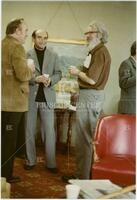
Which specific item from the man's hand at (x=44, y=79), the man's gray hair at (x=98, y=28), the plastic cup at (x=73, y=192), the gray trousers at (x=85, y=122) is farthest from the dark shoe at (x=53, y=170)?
the man's gray hair at (x=98, y=28)

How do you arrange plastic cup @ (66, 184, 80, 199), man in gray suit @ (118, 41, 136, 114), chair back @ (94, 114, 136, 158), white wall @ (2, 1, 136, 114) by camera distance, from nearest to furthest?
plastic cup @ (66, 184, 80, 199) → white wall @ (2, 1, 136, 114) → man in gray suit @ (118, 41, 136, 114) → chair back @ (94, 114, 136, 158)

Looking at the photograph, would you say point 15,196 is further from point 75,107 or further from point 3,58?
point 3,58

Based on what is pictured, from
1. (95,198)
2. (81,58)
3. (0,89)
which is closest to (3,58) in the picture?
(0,89)

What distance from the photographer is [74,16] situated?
1.67 metres

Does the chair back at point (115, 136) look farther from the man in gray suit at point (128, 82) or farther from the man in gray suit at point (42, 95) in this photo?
the man in gray suit at point (42, 95)

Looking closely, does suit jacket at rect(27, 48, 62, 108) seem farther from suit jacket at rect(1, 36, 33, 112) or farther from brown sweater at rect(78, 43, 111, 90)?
brown sweater at rect(78, 43, 111, 90)

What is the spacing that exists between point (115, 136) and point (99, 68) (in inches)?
15.9

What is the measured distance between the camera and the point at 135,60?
5.66 ft

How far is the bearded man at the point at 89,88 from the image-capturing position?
5.73 ft

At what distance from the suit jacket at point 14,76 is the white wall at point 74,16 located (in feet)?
0.19

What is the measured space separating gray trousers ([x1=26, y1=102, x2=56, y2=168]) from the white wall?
319 mm

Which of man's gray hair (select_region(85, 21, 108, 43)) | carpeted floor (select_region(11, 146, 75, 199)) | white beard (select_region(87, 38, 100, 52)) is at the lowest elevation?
carpeted floor (select_region(11, 146, 75, 199))

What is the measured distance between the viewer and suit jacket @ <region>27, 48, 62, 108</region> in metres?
1.70

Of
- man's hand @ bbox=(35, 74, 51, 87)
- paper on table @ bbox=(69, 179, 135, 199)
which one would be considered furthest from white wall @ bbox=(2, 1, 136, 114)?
paper on table @ bbox=(69, 179, 135, 199)
